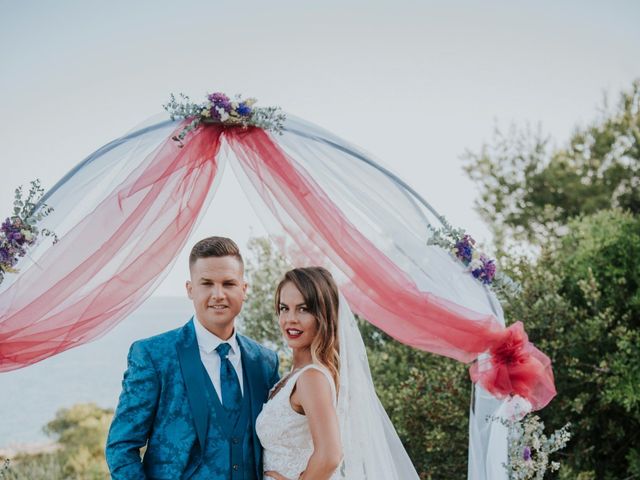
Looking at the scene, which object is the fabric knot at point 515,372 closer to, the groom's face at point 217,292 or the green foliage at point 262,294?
the groom's face at point 217,292

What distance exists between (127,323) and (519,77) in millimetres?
6597

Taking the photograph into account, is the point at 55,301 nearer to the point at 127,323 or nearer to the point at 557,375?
the point at 557,375

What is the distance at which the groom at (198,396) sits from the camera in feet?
10.3

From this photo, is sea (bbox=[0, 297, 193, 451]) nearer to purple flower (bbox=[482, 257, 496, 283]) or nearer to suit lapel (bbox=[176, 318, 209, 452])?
suit lapel (bbox=[176, 318, 209, 452])

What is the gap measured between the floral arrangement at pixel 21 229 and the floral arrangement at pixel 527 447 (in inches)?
100

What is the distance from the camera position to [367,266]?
3664 mm

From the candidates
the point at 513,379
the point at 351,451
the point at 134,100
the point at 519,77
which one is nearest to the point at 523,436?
the point at 513,379

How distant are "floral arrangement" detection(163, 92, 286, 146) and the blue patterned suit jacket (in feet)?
3.36

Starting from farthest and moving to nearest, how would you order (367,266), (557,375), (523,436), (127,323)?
(127,323) < (557,375) < (523,436) < (367,266)

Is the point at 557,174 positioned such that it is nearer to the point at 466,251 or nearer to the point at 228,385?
the point at 466,251

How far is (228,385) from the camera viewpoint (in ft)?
10.8

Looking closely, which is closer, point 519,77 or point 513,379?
point 513,379

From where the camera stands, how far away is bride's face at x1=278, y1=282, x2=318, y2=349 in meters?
3.27

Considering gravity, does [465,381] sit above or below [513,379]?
above
